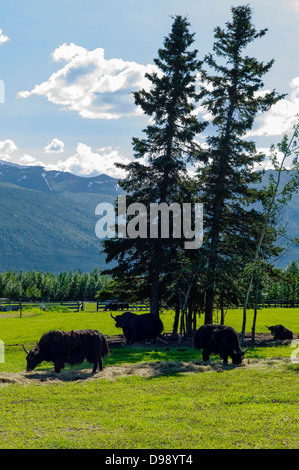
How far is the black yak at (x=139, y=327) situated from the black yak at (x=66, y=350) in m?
9.05

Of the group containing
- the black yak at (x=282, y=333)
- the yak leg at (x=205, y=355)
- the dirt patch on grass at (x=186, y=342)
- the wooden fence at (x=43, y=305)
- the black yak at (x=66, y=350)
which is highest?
the black yak at (x=66, y=350)

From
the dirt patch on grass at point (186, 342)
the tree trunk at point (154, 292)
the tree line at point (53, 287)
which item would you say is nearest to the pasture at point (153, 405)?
the dirt patch on grass at point (186, 342)

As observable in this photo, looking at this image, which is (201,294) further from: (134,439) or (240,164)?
(134,439)

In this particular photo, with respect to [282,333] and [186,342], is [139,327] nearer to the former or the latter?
[186,342]

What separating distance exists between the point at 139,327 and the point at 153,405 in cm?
1465

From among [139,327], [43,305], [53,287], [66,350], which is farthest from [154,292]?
[53,287]

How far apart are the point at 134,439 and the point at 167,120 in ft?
81.0


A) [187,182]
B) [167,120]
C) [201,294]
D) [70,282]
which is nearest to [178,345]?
[201,294]

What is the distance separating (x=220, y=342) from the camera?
1775cm

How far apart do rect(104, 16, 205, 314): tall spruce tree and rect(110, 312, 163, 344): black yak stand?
246 cm

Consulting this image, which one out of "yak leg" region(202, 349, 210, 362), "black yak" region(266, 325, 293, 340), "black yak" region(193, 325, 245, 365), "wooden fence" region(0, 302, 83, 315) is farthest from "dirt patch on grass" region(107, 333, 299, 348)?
"wooden fence" region(0, 302, 83, 315)

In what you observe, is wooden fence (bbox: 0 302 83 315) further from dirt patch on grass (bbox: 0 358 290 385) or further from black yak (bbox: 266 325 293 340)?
dirt patch on grass (bbox: 0 358 290 385)

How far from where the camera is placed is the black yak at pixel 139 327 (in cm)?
2570

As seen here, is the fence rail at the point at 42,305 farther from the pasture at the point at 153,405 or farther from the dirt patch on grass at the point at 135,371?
the dirt patch on grass at the point at 135,371
